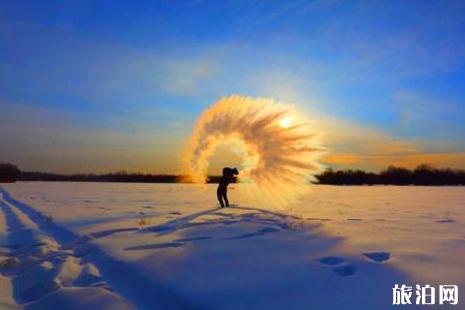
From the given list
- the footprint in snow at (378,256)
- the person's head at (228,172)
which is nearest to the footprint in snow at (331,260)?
the footprint in snow at (378,256)

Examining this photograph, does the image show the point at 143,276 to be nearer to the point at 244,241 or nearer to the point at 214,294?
the point at 214,294

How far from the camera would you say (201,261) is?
7.47 m

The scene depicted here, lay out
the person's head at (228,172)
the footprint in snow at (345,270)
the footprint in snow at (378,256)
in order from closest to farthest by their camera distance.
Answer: the footprint in snow at (345,270) < the footprint in snow at (378,256) < the person's head at (228,172)

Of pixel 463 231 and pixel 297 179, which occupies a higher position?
pixel 297 179

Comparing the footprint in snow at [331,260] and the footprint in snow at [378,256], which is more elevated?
the footprint in snow at [378,256]

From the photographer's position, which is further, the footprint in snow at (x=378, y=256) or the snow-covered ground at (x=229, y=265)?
the footprint in snow at (x=378, y=256)

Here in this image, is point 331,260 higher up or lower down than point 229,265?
higher up

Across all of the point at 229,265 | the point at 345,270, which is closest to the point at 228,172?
the point at 229,265

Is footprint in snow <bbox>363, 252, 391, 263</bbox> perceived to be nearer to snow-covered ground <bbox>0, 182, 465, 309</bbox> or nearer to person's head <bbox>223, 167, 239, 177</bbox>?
snow-covered ground <bbox>0, 182, 465, 309</bbox>

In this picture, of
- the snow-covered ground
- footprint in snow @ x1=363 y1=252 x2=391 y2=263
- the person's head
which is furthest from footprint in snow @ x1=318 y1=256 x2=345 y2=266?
the person's head

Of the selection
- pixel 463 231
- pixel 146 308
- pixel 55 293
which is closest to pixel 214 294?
pixel 146 308

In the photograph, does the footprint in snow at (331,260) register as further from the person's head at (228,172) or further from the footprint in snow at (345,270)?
the person's head at (228,172)

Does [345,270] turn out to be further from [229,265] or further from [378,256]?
[229,265]

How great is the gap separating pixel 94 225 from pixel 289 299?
26.0 feet
